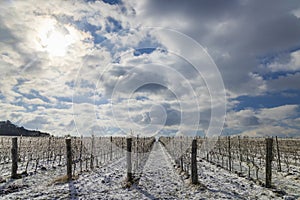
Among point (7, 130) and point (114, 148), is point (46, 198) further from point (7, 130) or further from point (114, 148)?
point (7, 130)

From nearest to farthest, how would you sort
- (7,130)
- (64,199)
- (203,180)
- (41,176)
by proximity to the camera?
(64,199)
(203,180)
(41,176)
(7,130)

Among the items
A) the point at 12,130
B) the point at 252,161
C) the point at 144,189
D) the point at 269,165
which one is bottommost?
the point at 12,130

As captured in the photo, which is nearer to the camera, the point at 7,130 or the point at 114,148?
the point at 114,148

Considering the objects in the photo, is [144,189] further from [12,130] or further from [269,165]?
[12,130]

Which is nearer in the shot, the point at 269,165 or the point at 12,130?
the point at 269,165

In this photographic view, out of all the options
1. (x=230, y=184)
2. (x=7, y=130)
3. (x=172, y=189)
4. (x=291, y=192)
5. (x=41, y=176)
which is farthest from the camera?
(x=7, y=130)

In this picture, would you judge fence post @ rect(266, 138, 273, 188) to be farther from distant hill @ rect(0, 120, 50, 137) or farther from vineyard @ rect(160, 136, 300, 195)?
distant hill @ rect(0, 120, 50, 137)

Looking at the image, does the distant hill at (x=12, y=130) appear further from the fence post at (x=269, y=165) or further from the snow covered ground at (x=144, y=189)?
the fence post at (x=269, y=165)

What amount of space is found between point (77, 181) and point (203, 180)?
233 inches

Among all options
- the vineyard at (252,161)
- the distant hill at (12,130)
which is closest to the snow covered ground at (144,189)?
the vineyard at (252,161)

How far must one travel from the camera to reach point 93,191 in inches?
425

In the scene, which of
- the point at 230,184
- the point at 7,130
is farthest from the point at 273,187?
the point at 7,130

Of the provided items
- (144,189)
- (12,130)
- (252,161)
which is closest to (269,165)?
(144,189)

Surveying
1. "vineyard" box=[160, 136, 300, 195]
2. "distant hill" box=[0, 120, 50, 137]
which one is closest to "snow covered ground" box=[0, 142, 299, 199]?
"vineyard" box=[160, 136, 300, 195]
